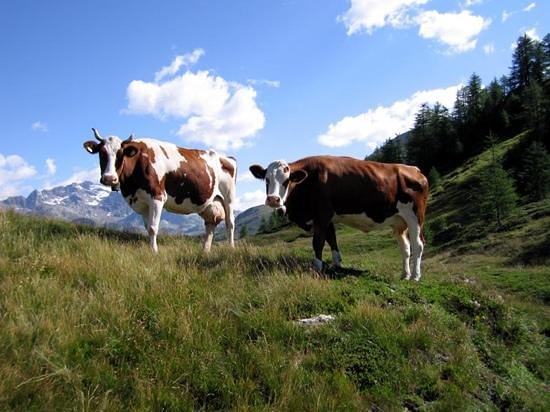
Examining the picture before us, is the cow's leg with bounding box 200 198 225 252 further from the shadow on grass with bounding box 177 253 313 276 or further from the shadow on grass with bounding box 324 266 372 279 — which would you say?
the shadow on grass with bounding box 324 266 372 279

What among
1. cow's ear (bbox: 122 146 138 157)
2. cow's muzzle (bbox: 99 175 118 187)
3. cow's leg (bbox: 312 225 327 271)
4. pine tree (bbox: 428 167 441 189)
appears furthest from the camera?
pine tree (bbox: 428 167 441 189)

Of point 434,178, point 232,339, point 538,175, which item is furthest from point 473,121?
point 232,339

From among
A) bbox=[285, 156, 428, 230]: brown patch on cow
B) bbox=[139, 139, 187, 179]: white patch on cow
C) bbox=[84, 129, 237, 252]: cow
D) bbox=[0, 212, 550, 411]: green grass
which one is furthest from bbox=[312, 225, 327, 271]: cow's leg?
bbox=[139, 139, 187, 179]: white patch on cow

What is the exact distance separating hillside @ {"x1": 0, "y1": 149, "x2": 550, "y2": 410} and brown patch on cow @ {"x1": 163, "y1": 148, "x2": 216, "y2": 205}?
7.84 ft

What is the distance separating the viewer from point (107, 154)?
11.2 m

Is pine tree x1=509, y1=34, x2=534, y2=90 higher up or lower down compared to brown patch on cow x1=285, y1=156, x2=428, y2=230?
higher up

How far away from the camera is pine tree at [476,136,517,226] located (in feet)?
207

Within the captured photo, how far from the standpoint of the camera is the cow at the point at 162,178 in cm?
1142

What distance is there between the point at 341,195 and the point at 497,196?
5849cm

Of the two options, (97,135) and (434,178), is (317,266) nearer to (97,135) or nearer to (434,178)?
(97,135)

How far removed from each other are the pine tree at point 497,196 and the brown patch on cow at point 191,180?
54827 millimetres

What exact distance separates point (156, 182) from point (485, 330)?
8.01 meters

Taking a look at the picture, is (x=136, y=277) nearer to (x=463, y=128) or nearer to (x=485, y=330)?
(x=485, y=330)

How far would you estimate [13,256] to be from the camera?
8.65m
